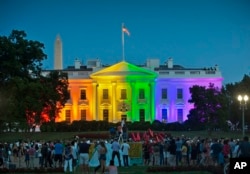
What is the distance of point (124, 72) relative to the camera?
98500mm

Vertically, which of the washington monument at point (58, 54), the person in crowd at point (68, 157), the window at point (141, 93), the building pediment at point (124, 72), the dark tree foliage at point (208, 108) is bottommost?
the person in crowd at point (68, 157)

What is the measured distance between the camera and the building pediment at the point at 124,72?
98188 mm

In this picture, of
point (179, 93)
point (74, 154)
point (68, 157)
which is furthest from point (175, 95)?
point (68, 157)

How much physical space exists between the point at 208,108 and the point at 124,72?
73.7 ft

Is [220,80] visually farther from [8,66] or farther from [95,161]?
[95,161]

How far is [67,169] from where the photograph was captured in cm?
3169

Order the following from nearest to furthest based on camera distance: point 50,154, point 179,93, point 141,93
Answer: point 50,154 < point 141,93 < point 179,93

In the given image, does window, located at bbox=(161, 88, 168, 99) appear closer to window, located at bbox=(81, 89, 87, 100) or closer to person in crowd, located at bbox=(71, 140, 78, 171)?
window, located at bbox=(81, 89, 87, 100)

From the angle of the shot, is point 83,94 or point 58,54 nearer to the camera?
point 83,94

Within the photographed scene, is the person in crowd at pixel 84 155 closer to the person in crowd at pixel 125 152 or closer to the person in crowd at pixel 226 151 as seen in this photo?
the person in crowd at pixel 125 152

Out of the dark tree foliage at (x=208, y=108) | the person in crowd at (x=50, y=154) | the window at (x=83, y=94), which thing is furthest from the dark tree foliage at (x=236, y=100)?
the person in crowd at (x=50, y=154)

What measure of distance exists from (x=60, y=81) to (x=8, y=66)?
31.6 feet

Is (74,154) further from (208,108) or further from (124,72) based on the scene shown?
(124,72)

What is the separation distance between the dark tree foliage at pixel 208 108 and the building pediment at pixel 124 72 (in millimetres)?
16324
